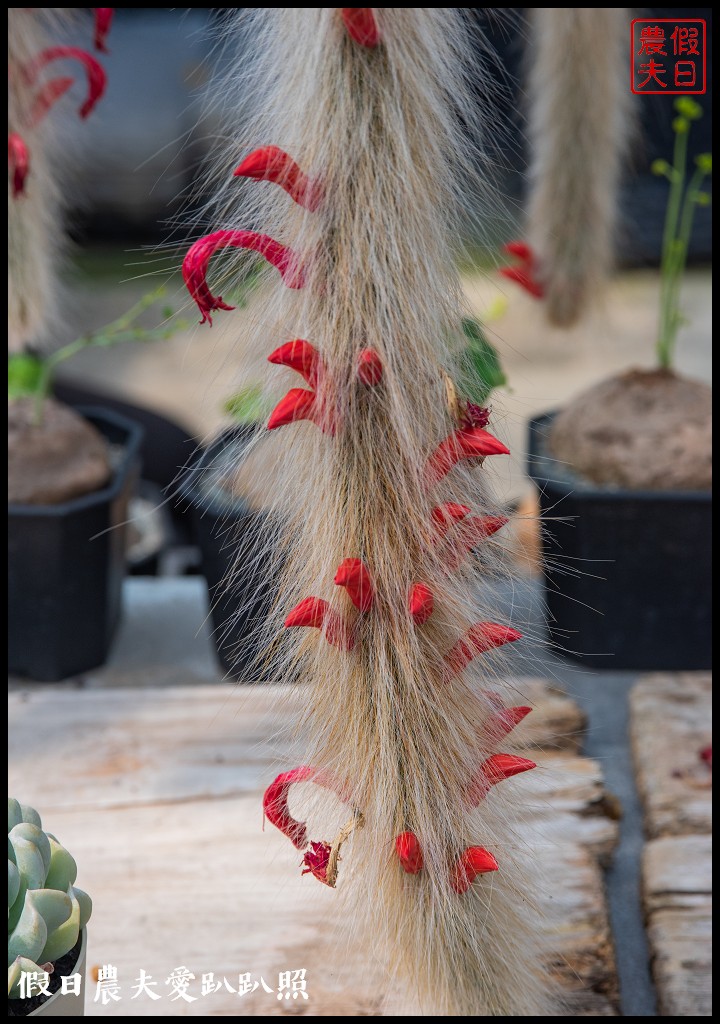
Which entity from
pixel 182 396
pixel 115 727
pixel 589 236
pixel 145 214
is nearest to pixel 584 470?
pixel 589 236

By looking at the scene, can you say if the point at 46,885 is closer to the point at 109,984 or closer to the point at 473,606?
the point at 109,984

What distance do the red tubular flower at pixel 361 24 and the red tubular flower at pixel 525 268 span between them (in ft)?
1.06

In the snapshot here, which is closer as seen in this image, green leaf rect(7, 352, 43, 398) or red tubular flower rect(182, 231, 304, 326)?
red tubular flower rect(182, 231, 304, 326)

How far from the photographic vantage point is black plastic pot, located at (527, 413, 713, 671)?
1083mm

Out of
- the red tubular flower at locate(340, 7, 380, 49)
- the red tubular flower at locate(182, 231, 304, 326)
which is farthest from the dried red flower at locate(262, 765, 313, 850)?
the red tubular flower at locate(340, 7, 380, 49)

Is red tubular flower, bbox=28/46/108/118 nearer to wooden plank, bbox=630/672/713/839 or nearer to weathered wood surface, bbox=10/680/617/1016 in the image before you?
weathered wood surface, bbox=10/680/617/1016

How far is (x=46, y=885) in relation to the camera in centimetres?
56

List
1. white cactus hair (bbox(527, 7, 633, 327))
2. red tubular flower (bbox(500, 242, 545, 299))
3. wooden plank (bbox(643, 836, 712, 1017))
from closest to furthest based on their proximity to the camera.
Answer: wooden plank (bbox(643, 836, 712, 1017)) → red tubular flower (bbox(500, 242, 545, 299)) → white cactus hair (bbox(527, 7, 633, 327))

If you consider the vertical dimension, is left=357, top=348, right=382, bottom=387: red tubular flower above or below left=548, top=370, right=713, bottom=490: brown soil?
above

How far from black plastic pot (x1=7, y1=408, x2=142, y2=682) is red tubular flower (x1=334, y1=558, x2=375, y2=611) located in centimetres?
61

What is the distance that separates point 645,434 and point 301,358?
2.35ft

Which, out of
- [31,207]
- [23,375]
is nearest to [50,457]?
[23,375]

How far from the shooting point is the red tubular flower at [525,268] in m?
0.86

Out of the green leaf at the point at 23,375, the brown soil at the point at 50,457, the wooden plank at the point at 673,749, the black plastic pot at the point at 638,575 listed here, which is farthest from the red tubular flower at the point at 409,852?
the green leaf at the point at 23,375
